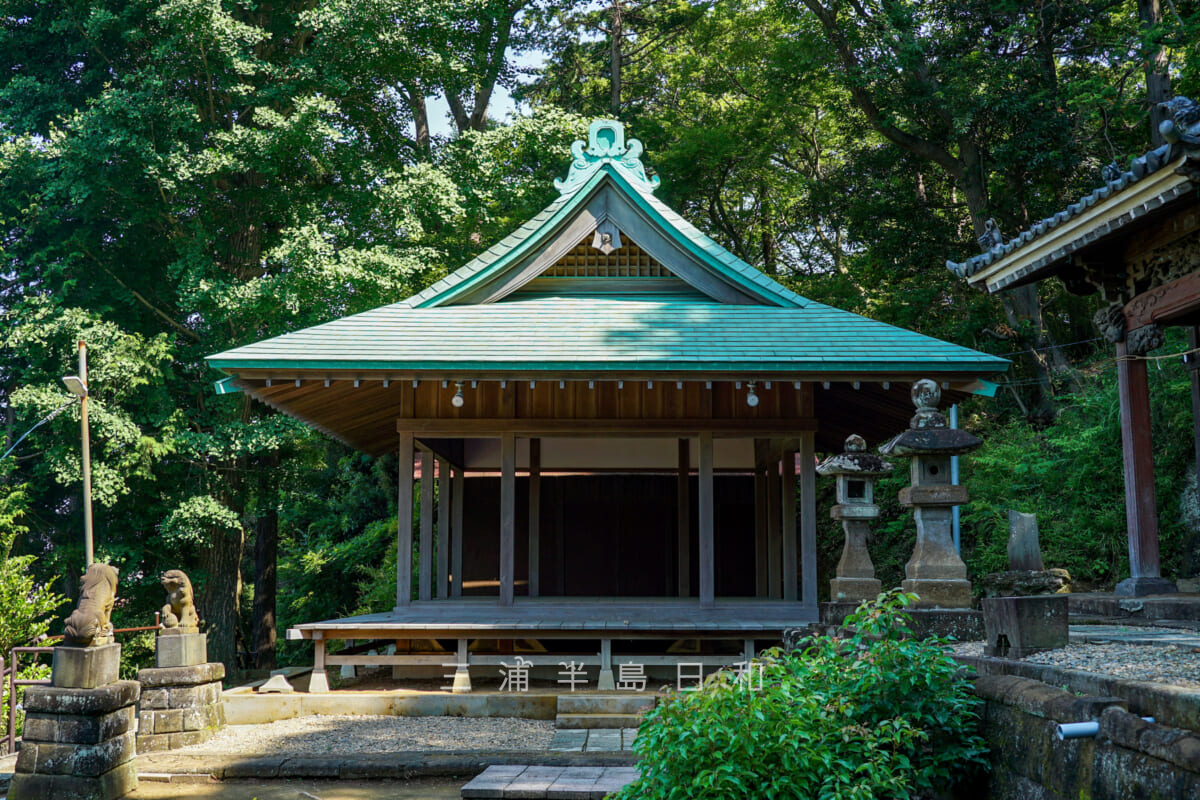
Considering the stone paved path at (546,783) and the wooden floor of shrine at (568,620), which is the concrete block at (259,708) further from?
the stone paved path at (546,783)

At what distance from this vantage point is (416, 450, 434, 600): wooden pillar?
12.1 m

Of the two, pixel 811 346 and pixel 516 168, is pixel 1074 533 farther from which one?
pixel 516 168

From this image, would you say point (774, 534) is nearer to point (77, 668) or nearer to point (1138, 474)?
point (1138, 474)

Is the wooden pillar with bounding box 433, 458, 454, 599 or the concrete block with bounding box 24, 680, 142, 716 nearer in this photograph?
the concrete block with bounding box 24, 680, 142, 716

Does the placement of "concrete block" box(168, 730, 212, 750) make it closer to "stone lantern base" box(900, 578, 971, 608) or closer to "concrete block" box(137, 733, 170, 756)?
"concrete block" box(137, 733, 170, 756)

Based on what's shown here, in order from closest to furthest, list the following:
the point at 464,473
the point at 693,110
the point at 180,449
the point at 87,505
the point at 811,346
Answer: the point at 811,346, the point at 87,505, the point at 464,473, the point at 180,449, the point at 693,110

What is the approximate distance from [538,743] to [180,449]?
11.0 meters

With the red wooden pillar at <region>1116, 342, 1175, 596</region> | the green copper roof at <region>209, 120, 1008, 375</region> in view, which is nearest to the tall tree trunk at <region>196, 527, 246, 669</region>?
the green copper roof at <region>209, 120, 1008, 375</region>

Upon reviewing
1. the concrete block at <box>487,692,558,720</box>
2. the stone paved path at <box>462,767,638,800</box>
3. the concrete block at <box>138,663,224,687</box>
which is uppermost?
the concrete block at <box>138,663,224,687</box>

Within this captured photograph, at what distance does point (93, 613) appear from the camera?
7688 mm

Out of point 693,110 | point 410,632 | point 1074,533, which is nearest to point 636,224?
point 410,632

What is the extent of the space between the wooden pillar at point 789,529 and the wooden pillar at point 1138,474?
417 cm

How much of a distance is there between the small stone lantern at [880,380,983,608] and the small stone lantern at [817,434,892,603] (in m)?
1.59

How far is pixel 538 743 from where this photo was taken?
8.50 meters
